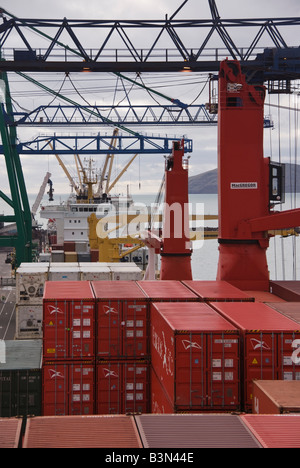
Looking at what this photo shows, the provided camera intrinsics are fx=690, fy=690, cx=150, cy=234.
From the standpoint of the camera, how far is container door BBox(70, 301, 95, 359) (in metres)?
16.2

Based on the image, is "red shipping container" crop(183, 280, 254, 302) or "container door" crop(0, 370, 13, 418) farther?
"container door" crop(0, 370, 13, 418)

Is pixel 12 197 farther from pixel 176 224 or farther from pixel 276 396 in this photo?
pixel 276 396

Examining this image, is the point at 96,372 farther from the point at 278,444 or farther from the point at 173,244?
the point at 173,244

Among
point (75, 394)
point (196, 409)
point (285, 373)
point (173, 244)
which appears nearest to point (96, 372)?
point (75, 394)

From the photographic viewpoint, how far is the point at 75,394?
16.1 metres

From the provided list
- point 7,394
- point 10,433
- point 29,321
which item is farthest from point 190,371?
point 29,321

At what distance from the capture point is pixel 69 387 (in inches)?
637

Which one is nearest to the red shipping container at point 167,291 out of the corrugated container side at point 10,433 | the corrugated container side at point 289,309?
the corrugated container side at point 289,309

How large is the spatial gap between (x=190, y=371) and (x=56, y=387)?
4.41 m

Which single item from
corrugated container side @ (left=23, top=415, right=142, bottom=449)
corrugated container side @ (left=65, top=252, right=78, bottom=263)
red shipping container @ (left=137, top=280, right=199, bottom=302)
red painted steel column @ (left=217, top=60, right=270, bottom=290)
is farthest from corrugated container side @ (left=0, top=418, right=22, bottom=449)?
corrugated container side @ (left=65, top=252, right=78, bottom=263)

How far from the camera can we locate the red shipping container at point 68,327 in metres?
16.2

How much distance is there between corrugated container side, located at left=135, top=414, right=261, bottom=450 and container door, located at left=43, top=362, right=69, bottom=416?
660 centimetres

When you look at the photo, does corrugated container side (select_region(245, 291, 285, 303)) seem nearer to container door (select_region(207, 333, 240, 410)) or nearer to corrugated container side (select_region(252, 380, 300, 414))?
container door (select_region(207, 333, 240, 410))

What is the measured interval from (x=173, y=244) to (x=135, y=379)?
13.0 m
